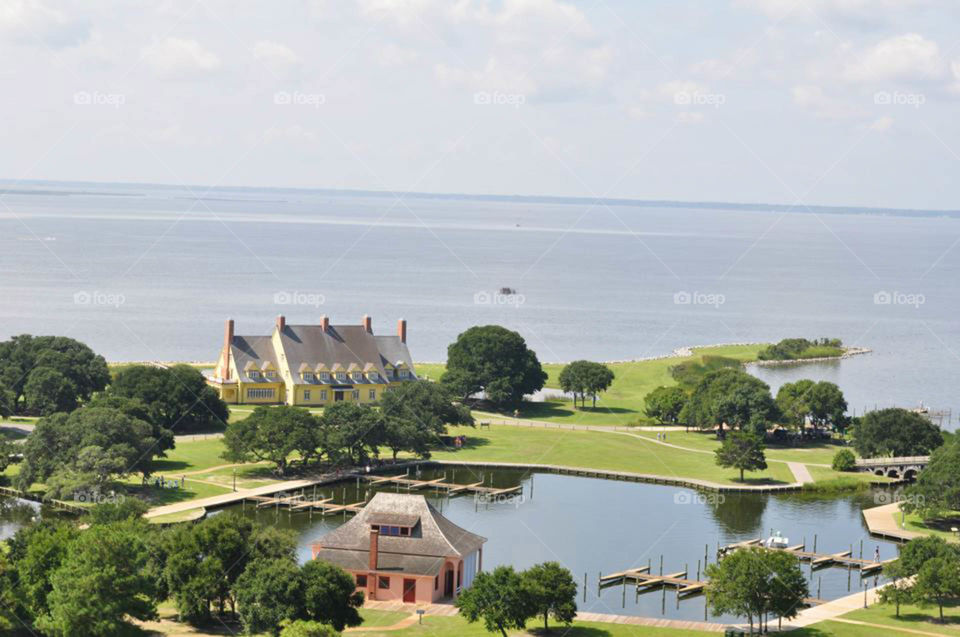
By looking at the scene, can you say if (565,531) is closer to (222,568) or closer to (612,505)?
(612,505)

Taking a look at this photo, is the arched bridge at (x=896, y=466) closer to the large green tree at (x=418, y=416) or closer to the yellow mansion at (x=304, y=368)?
the large green tree at (x=418, y=416)

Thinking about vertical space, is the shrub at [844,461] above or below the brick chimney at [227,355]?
below

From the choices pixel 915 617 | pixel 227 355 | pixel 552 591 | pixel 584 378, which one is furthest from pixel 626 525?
pixel 227 355

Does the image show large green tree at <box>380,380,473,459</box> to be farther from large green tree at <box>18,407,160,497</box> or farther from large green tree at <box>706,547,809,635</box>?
large green tree at <box>706,547,809,635</box>

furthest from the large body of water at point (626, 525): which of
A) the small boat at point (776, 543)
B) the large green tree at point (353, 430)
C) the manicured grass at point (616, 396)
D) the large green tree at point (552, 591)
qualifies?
the manicured grass at point (616, 396)

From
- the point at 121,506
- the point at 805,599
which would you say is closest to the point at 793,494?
the point at 805,599

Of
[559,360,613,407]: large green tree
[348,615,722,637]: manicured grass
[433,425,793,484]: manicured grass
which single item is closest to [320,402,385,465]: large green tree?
[433,425,793,484]: manicured grass

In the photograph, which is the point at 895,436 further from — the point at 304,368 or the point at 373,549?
the point at 373,549
